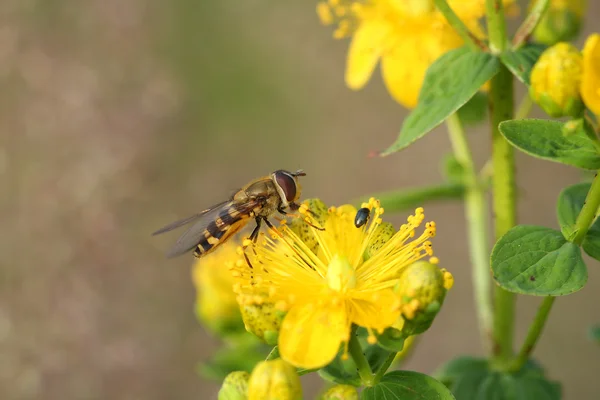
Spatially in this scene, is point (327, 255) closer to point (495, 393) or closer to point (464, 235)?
point (495, 393)

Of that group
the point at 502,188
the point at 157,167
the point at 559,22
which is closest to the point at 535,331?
the point at 502,188

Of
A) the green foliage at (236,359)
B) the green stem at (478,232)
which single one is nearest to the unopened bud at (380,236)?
the green stem at (478,232)

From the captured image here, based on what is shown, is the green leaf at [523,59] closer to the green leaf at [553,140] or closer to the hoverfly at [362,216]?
the green leaf at [553,140]

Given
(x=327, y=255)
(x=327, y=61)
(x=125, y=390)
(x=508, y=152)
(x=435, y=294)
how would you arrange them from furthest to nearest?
1. (x=327, y=61)
2. (x=125, y=390)
3. (x=508, y=152)
4. (x=327, y=255)
5. (x=435, y=294)

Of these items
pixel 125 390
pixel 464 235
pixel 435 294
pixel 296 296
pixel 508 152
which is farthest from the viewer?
pixel 464 235

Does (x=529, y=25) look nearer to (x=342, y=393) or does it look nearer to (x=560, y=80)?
(x=560, y=80)

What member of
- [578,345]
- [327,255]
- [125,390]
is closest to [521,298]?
[578,345]
